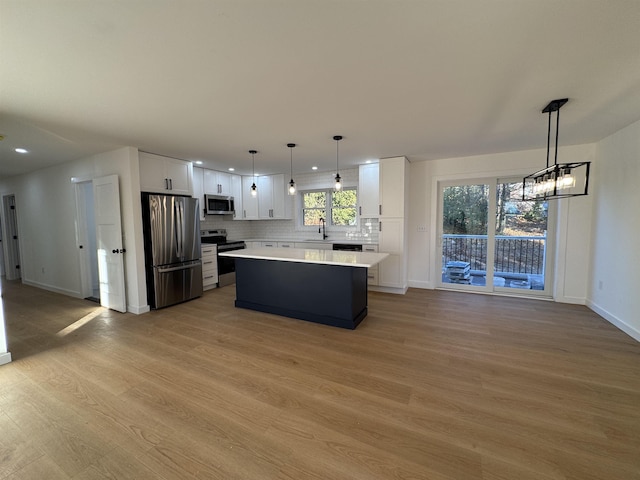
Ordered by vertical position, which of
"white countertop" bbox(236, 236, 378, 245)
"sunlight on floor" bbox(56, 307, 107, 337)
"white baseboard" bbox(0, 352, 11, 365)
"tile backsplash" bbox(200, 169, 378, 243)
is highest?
"tile backsplash" bbox(200, 169, 378, 243)

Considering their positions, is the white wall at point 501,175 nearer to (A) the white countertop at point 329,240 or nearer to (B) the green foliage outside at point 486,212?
(B) the green foliage outside at point 486,212

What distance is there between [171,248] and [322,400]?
11.4 feet

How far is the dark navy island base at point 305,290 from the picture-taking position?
3.36 m

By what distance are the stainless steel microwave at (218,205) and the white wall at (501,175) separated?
393 cm

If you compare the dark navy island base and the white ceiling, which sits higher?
the white ceiling

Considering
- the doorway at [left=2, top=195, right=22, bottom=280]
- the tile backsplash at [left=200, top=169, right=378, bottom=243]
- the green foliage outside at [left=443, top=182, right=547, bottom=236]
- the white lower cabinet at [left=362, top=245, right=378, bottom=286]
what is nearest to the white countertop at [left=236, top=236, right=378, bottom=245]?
the tile backsplash at [left=200, top=169, right=378, bottom=243]

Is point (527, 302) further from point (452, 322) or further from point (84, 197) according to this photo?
point (84, 197)

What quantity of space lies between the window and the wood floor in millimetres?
2945

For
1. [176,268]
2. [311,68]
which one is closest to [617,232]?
[311,68]

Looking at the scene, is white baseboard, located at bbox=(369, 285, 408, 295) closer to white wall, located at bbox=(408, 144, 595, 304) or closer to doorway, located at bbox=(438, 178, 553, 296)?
white wall, located at bbox=(408, 144, 595, 304)

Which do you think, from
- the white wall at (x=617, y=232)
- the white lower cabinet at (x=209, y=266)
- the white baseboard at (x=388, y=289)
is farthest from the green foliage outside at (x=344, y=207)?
the white wall at (x=617, y=232)

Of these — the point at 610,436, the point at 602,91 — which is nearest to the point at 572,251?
the point at 602,91

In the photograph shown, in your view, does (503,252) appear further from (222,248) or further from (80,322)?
(80,322)

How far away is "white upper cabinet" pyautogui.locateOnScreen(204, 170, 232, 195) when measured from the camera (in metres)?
5.52
